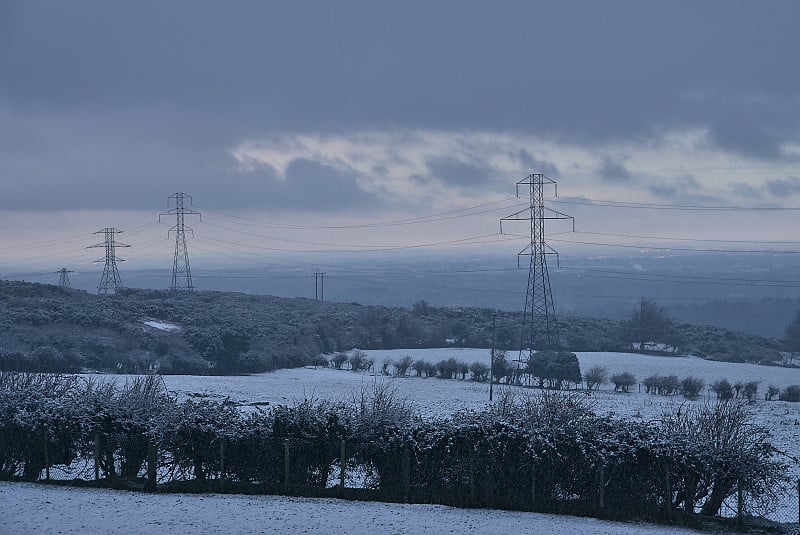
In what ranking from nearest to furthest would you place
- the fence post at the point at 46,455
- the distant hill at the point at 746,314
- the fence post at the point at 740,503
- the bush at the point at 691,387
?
the fence post at the point at 740,503, the fence post at the point at 46,455, the bush at the point at 691,387, the distant hill at the point at 746,314

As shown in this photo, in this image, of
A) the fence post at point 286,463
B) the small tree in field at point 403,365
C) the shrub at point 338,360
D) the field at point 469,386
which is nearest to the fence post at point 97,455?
the fence post at point 286,463

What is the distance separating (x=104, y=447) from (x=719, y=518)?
14.2 m

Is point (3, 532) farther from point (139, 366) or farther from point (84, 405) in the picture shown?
point (139, 366)

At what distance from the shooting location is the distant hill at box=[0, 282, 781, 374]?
5069 centimetres

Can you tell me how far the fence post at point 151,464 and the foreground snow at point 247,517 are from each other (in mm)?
662

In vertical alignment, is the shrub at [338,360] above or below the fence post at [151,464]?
above

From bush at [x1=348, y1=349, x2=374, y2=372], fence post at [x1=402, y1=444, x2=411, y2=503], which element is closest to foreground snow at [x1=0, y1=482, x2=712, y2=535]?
fence post at [x1=402, y1=444, x2=411, y2=503]

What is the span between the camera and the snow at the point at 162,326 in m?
59.2

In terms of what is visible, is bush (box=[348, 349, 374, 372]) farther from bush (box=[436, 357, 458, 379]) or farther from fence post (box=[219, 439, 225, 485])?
fence post (box=[219, 439, 225, 485])

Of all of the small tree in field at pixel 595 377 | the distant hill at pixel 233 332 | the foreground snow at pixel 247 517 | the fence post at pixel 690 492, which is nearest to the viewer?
the foreground snow at pixel 247 517

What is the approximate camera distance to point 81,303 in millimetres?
63500

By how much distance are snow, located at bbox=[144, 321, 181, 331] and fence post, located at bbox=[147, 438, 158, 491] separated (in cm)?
4019

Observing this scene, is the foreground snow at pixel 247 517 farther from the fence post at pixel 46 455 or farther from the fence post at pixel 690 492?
the fence post at pixel 690 492

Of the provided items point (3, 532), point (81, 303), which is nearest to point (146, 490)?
point (3, 532)
